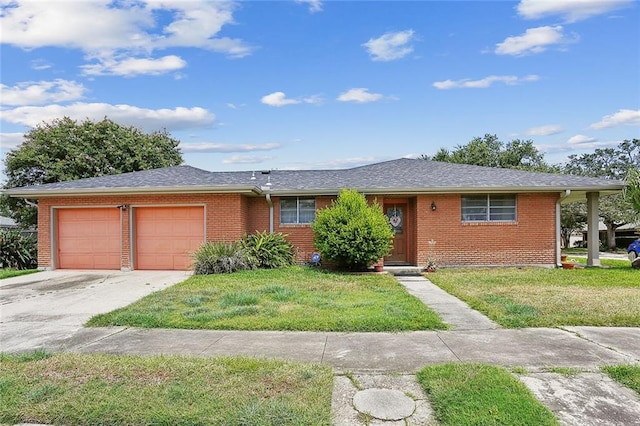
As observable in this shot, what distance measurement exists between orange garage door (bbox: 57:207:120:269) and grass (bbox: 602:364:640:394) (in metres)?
12.9

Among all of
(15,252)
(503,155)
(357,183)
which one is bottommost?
(15,252)

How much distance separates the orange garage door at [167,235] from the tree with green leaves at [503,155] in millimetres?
25894

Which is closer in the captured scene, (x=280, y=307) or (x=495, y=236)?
→ (x=280, y=307)

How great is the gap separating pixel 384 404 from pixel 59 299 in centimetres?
761

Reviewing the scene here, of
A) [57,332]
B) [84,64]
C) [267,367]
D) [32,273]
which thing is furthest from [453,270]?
[84,64]

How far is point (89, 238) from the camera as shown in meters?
12.8

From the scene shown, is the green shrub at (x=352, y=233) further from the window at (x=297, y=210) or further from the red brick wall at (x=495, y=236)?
the red brick wall at (x=495, y=236)

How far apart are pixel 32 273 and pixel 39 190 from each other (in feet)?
8.65

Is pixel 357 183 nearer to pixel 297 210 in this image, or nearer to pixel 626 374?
pixel 297 210

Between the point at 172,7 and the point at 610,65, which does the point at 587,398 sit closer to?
the point at 172,7

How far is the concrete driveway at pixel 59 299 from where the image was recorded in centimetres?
532

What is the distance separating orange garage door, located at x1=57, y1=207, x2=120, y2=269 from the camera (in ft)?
41.5

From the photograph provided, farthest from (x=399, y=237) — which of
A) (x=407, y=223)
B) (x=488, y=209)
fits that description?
(x=488, y=209)

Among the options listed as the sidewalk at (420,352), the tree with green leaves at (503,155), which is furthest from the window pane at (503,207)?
the tree with green leaves at (503,155)
